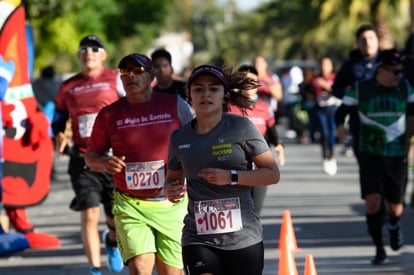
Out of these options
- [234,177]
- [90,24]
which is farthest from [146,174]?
[90,24]

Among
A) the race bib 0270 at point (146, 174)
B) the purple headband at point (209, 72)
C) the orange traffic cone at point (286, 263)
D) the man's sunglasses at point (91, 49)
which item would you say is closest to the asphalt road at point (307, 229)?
the orange traffic cone at point (286, 263)

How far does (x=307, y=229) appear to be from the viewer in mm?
13023

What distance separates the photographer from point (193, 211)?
6.41m

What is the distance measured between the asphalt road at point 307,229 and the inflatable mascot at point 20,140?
0.41 metres

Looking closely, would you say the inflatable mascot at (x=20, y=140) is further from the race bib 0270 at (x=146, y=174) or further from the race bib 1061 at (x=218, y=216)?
the race bib 1061 at (x=218, y=216)

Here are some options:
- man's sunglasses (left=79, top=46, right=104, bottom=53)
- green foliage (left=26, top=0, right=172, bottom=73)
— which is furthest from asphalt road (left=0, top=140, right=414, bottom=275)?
green foliage (left=26, top=0, right=172, bottom=73)

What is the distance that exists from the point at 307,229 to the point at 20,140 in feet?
10.7

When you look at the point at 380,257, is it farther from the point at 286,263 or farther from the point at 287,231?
the point at 286,263

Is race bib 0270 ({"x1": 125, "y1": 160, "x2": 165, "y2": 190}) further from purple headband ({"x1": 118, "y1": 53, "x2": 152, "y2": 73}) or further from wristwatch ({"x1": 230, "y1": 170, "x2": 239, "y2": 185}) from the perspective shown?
wristwatch ({"x1": 230, "y1": 170, "x2": 239, "y2": 185})

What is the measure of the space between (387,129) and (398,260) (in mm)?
1181

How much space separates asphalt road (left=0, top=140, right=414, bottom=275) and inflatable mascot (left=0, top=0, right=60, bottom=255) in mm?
406

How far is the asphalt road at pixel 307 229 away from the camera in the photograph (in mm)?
10492

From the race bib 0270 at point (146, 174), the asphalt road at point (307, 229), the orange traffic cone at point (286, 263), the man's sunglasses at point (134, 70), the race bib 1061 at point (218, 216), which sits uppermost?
the man's sunglasses at point (134, 70)

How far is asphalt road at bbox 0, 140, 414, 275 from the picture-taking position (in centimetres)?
1049
